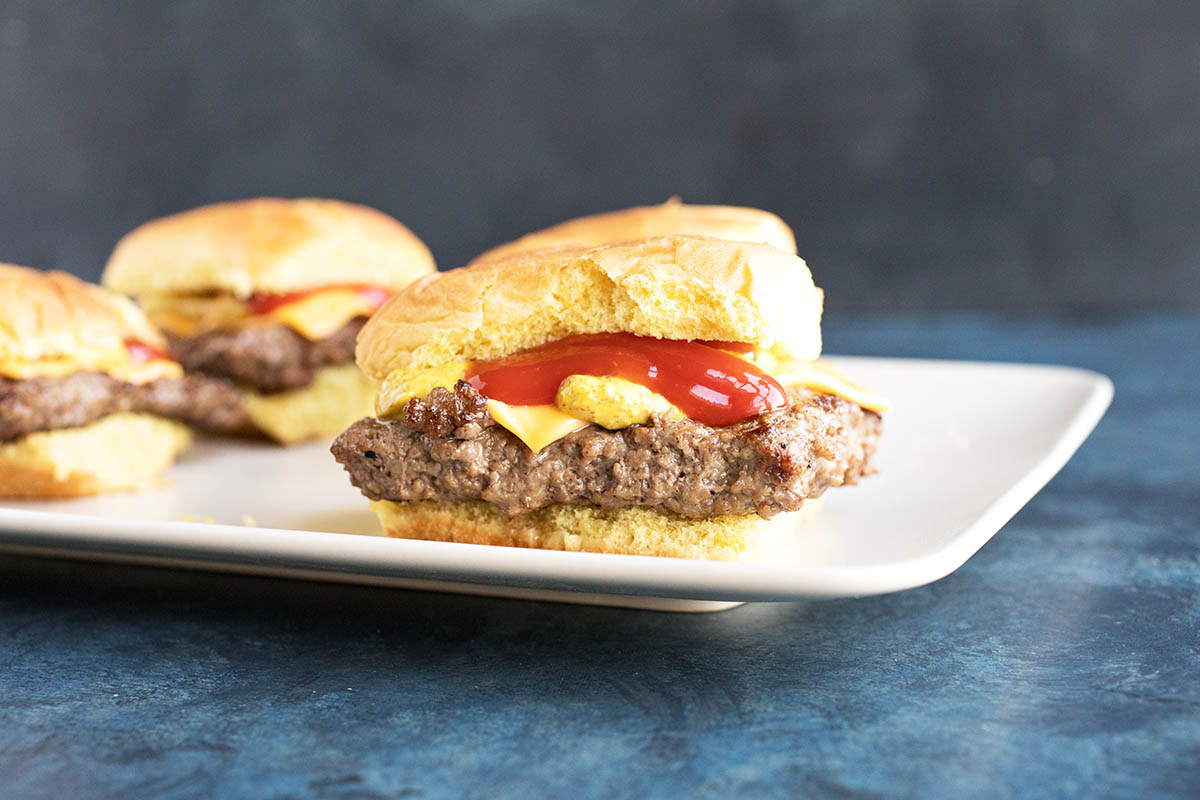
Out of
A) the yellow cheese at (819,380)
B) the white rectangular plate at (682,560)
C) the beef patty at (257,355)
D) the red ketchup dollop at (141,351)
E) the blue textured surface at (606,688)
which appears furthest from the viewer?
the beef patty at (257,355)

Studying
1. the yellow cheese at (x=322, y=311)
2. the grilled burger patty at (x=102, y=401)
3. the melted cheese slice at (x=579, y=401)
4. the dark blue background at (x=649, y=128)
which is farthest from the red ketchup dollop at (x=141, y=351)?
the dark blue background at (x=649, y=128)

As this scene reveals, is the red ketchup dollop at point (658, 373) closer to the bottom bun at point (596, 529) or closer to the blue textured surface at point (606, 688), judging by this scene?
the bottom bun at point (596, 529)

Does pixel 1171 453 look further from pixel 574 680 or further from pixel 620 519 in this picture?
pixel 574 680

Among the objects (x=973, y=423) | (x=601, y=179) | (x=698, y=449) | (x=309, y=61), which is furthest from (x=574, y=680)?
(x=309, y=61)

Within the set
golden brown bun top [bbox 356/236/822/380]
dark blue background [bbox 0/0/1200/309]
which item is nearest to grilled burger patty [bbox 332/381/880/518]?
golden brown bun top [bbox 356/236/822/380]

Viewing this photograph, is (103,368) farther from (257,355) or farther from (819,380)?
(819,380)

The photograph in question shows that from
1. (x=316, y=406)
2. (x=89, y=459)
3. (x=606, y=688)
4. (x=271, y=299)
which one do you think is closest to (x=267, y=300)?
(x=271, y=299)

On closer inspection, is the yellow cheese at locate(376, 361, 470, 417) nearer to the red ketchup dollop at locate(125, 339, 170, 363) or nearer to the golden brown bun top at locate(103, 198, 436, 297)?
the red ketchup dollop at locate(125, 339, 170, 363)
